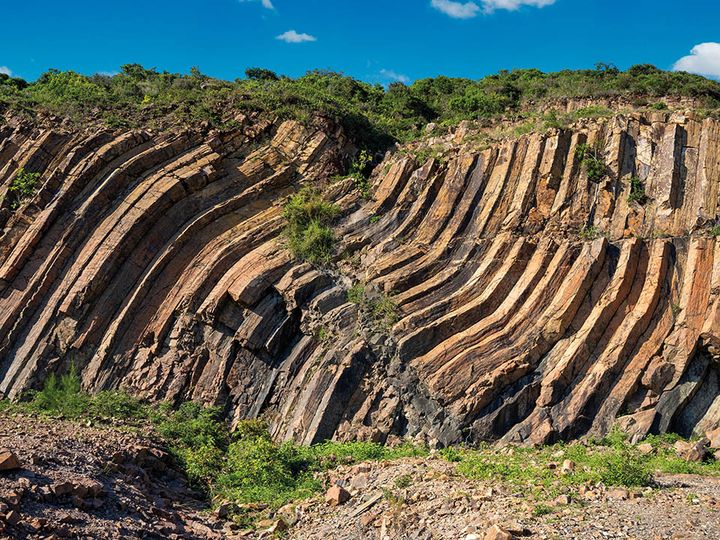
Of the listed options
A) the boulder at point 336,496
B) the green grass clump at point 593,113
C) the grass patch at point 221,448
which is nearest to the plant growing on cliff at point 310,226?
the grass patch at point 221,448

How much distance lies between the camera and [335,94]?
2934 centimetres

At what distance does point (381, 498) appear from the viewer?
39.4 feet

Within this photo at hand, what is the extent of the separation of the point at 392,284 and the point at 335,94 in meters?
14.2

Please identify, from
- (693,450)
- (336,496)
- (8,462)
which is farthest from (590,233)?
(8,462)

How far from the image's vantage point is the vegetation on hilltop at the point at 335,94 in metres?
21.8

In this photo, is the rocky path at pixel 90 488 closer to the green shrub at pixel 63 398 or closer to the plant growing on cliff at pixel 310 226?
the green shrub at pixel 63 398

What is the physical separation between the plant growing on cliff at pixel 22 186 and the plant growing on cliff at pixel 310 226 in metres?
6.91

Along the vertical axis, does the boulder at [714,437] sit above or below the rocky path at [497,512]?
above

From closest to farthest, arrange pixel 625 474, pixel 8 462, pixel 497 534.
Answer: pixel 497 534 → pixel 8 462 → pixel 625 474

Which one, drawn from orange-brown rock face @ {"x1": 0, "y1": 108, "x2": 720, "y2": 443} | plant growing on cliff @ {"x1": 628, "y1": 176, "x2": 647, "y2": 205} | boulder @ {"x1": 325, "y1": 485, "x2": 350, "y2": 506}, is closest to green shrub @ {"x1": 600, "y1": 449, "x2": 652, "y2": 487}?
orange-brown rock face @ {"x1": 0, "y1": 108, "x2": 720, "y2": 443}

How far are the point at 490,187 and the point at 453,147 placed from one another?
8.04 feet

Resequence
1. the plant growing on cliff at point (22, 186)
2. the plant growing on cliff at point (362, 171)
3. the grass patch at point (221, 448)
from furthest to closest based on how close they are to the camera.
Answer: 1. the plant growing on cliff at point (362, 171)
2. the plant growing on cliff at point (22, 186)
3. the grass patch at point (221, 448)

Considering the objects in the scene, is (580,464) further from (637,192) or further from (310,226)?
(310,226)

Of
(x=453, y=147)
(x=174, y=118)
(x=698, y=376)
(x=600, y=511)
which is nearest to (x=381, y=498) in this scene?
(x=600, y=511)
